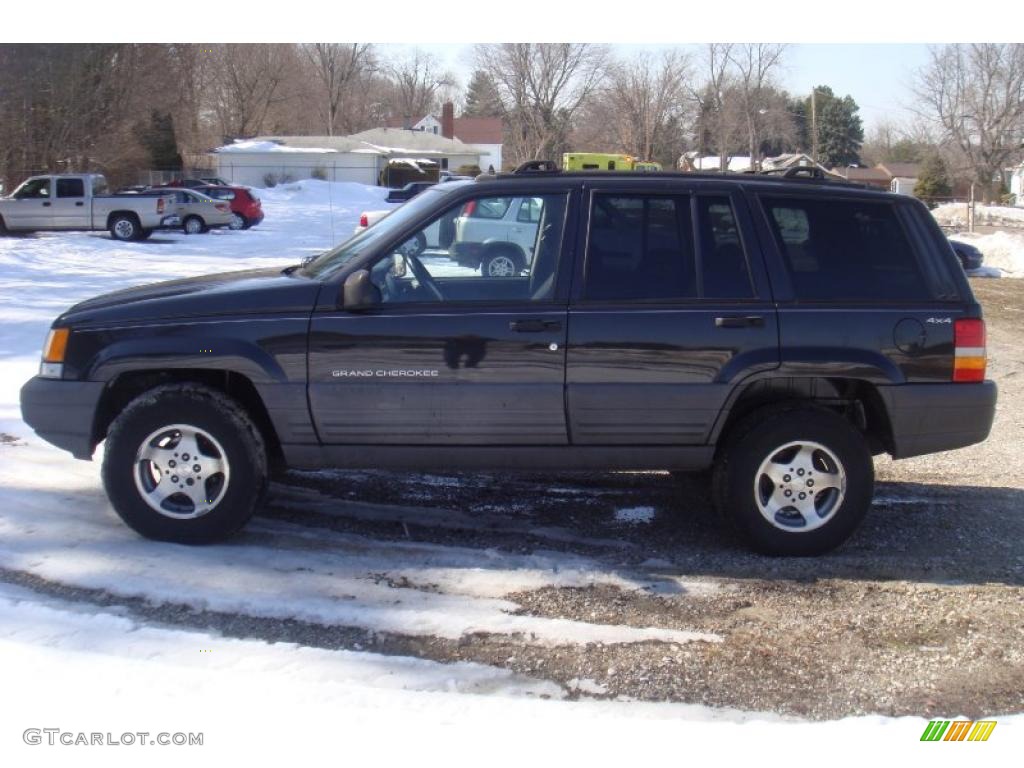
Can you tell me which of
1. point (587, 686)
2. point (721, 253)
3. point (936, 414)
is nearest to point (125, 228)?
point (721, 253)

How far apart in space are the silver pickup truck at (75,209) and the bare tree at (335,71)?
4996 cm

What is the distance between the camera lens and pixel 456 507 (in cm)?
584

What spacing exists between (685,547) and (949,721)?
5.92ft

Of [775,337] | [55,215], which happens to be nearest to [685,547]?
[775,337]

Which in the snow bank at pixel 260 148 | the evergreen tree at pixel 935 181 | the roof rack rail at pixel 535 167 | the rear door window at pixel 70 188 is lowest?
the roof rack rail at pixel 535 167

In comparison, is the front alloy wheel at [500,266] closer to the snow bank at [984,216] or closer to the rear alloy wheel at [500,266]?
the rear alloy wheel at [500,266]

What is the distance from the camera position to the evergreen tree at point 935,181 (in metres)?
52.4

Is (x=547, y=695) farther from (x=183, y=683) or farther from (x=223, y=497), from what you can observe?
(x=223, y=497)

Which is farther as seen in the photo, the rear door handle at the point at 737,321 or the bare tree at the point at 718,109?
the bare tree at the point at 718,109

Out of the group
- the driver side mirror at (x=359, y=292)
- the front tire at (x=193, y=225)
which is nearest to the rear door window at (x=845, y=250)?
the driver side mirror at (x=359, y=292)

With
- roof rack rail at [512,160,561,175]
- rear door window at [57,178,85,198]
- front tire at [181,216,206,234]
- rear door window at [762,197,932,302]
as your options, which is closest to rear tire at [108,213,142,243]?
rear door window at [57,178,85,198]

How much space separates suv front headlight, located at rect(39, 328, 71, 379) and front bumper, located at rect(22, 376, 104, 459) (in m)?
0.04

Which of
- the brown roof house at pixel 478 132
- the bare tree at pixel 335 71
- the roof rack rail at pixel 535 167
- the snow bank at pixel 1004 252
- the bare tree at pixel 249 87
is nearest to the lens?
the roof rack rail at pixel 535 167

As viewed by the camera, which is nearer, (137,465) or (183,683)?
(183,683)
